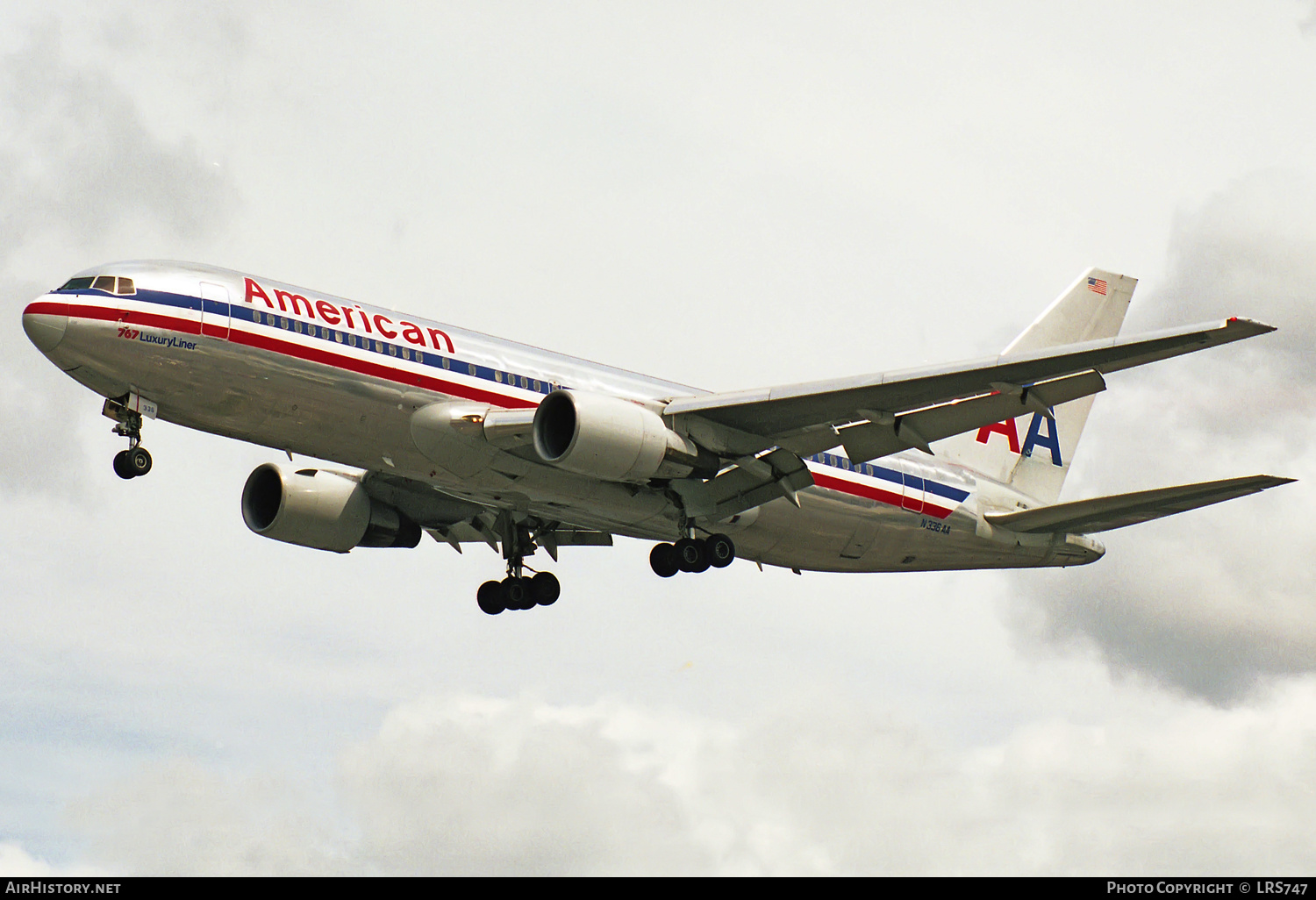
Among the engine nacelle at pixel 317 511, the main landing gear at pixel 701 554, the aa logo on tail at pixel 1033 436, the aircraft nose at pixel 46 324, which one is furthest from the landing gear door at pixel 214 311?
the aa logo on tail at pixel 1033 436

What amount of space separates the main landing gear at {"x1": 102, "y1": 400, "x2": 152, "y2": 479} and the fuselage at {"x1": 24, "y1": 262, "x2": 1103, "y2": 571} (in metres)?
0.31

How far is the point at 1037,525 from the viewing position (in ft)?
114

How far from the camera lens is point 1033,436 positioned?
126 ft

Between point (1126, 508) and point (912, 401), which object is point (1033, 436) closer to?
point (1126, 508)

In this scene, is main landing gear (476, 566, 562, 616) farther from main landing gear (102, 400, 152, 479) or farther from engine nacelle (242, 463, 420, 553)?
main landing gear (102, 400, 152, 479)

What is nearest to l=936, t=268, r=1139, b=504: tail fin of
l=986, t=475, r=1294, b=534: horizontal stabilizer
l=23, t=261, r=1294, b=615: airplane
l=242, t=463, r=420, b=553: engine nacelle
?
l=23, t=261, r=1294, b=615: airplane

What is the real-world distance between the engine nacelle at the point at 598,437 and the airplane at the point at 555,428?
0.04 meters

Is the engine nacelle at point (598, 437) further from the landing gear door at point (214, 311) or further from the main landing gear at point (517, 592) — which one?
the main landing gear at point (517, 592)

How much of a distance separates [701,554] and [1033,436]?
1155 centimetres

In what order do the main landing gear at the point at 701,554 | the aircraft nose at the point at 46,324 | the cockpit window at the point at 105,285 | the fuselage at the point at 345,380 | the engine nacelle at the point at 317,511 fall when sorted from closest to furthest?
1. the aircraft nose at the point at 46,324
2. the fuselage at the point at 345,380
3. the cockpit window at the point at 105,285
4. the main landing gear at the point at 701,554
5. the engine nacelle at the point at 317,511

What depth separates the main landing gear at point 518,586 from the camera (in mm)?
35594

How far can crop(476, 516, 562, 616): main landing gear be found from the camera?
3559 cm

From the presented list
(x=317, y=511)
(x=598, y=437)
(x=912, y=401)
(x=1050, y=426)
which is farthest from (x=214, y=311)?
(x=1050, y=426)
